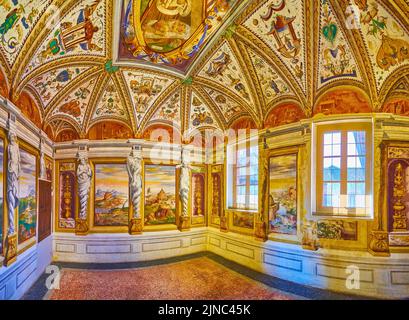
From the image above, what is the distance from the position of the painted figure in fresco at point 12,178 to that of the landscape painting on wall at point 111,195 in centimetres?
404

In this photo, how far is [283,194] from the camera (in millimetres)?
9203

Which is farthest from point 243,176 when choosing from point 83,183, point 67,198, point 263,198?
point 67,198

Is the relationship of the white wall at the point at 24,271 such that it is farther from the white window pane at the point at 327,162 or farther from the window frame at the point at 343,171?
the white window pane at the point at 327,162

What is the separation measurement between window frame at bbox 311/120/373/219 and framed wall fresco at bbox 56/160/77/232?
30.7 ft

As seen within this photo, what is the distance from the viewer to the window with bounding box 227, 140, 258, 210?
10.6 metres

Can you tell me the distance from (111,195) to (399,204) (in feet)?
33.5

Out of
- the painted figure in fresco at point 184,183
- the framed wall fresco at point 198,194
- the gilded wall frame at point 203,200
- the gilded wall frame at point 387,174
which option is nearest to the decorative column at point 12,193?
the painted figure in fresco at point 184,183

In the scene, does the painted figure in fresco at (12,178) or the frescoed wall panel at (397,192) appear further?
the frescoed wall panel at (397,192)

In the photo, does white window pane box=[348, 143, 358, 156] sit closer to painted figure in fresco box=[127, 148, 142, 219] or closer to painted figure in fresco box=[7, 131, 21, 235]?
painted figure in fresco box=[127, 148, 142, 219]

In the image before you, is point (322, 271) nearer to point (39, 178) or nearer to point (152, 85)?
point (152, 85)

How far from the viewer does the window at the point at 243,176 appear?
1059 centimetres

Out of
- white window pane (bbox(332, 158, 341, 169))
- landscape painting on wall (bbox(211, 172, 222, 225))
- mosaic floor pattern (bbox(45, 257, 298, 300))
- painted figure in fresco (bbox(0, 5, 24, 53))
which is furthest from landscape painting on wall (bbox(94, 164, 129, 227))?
white window pane (bbox(332, 158, 341, 169))

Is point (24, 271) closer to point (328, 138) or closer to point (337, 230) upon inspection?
point (337, 230)
